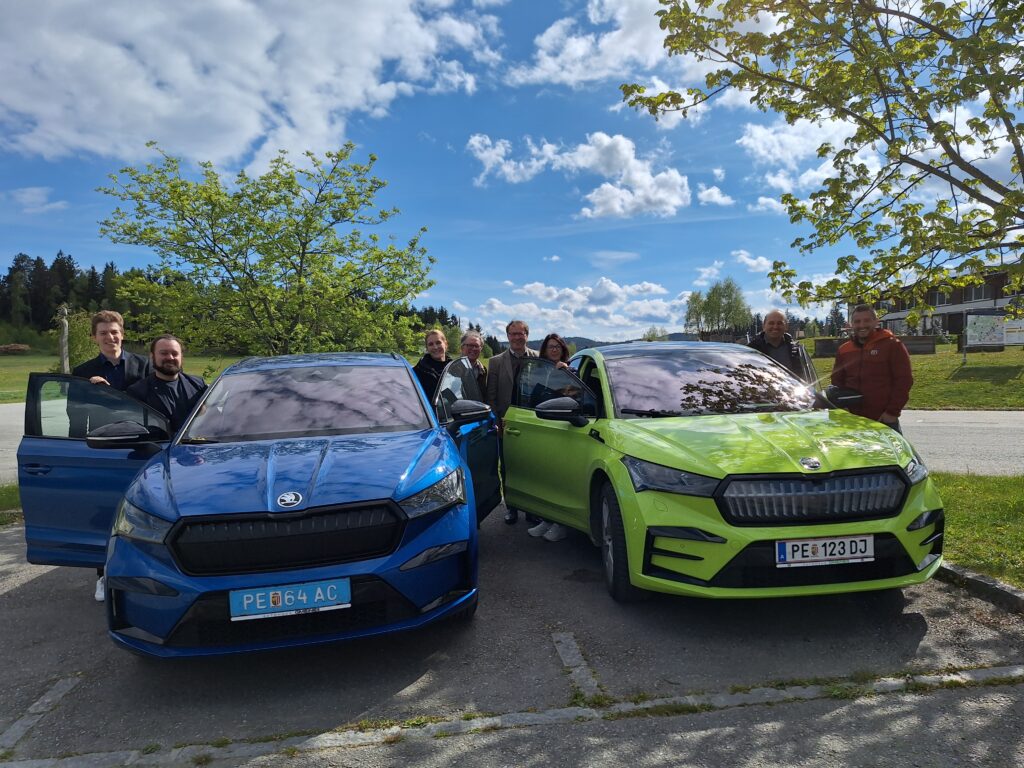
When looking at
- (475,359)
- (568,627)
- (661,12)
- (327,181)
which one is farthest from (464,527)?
(327,181)

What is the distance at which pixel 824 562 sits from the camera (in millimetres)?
3629

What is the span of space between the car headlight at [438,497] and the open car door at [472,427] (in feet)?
3.55

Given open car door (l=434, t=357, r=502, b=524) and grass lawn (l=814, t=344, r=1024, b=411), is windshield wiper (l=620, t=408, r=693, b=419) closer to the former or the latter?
open car door (l=434, t=357, r=502, b=524)

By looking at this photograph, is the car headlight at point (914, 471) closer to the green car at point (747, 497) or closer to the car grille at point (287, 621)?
the green car at point (747, 497)

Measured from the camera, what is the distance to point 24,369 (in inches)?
2731

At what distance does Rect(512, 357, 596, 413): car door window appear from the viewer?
532cm

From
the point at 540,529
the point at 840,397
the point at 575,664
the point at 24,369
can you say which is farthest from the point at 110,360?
the point at 24,369

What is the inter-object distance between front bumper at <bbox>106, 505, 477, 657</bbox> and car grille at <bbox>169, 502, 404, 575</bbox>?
47 millimetres

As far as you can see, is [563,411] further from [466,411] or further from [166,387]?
[166,387]

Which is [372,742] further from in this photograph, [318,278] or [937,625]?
[318,278]

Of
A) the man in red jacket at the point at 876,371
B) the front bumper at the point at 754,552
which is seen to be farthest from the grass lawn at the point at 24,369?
the man in red jacket at the point at 876,371

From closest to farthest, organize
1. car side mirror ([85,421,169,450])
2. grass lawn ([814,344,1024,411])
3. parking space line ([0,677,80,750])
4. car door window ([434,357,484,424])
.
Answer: parking space line ([0,677,80,750])
car side mirror ([85,421,169,450])
car door window ([434,357,484,424])
grass lawn ([814,344,1024,411])

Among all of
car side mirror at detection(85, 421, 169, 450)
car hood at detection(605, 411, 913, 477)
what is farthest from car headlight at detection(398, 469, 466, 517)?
car side mirror at detection(85, 421, 169, 450)

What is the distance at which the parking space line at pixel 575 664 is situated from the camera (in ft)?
Result: 10.8
